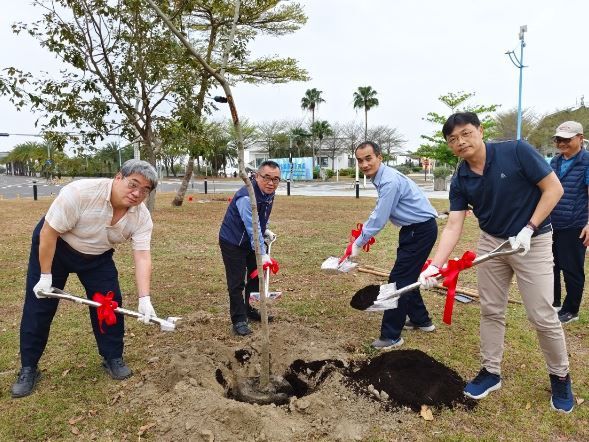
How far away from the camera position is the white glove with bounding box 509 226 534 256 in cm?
261

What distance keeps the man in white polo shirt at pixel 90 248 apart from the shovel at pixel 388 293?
5.23ft

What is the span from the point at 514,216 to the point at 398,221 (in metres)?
1.18

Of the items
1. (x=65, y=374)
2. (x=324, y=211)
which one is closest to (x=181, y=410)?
(x=65, y=374)

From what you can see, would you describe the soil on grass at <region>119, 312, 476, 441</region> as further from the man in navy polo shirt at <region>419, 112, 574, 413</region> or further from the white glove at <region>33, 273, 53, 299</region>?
the white glove at <region>33, 273, 53, 299</region>

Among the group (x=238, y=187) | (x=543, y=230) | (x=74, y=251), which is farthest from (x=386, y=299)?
(x=238, y=187)

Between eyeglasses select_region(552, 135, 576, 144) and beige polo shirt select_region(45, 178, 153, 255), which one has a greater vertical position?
eyeglasses select_region(552, 135, 576, 144)

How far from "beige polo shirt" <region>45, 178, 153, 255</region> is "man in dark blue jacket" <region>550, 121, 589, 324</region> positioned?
3.64 meters

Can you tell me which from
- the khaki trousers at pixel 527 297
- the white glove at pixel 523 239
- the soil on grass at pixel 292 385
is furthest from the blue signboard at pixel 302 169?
the white glove at pixel 523 239

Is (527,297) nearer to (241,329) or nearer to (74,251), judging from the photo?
(241,329)

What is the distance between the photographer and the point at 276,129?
180 ft

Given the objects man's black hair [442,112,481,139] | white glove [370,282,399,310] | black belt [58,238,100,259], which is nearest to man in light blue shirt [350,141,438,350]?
white glove [370,282,399,310]

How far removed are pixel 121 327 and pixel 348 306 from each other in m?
2.48

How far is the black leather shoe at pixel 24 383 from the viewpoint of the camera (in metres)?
3.14

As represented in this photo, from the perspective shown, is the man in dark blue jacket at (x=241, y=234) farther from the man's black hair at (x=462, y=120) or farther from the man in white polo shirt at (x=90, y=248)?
the man's black hair at (x=462, y=120)
